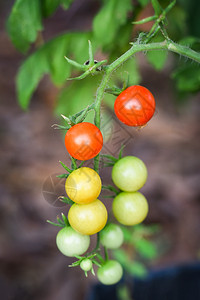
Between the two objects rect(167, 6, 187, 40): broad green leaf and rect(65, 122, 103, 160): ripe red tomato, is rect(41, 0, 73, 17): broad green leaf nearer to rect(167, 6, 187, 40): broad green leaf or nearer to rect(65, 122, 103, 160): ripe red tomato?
rect(167, 6, 187, 40): broad green leaf

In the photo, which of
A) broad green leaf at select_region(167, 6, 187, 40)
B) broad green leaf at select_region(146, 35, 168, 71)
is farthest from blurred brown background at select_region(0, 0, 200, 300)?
broad green leaf at select_region(146, 35, 168, 71)

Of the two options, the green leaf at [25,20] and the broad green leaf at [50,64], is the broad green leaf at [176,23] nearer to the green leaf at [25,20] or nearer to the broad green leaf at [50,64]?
the broad green leaf at [50,64]

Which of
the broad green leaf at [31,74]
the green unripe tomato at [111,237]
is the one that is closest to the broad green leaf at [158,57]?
the broad green leaf at [31,74]

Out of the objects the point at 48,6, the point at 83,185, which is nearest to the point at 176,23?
the point at 48,6

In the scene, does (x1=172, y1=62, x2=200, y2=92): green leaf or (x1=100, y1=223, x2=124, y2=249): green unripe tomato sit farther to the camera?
(x1=172, y1=62, x2=200, y2=92): green leaf

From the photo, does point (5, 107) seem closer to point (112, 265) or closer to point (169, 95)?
point (169, 95)

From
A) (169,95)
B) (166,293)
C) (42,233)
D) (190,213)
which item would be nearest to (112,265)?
(166,293)

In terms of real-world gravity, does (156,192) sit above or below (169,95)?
below
